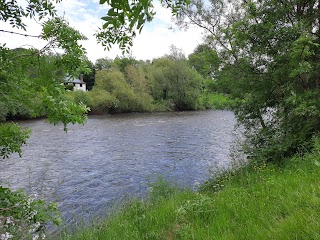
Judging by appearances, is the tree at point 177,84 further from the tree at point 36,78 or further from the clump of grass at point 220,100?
the tree at point 36,78

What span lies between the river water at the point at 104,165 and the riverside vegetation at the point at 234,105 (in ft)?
8.25

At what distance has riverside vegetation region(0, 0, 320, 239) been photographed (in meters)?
2.93

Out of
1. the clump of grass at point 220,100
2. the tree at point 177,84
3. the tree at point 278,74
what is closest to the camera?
the tree at point 278,74

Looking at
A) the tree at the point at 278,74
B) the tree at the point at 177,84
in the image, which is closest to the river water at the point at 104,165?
the tree at the point at 278,74

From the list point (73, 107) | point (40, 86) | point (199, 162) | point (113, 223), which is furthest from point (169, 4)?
point (199, 162)

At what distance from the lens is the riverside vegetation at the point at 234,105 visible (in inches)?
115

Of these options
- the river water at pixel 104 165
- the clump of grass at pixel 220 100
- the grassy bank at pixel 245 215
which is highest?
the clump of grass at pixel 220 100

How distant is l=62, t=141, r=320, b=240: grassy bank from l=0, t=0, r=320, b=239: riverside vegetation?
0.02 metres

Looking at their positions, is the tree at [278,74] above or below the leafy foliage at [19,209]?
above

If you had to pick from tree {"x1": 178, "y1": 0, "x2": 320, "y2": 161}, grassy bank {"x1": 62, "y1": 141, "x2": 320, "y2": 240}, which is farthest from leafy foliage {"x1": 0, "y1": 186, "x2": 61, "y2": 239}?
tree {"x1": 178, "y1": 0, "x2": 320, "y2": 161}

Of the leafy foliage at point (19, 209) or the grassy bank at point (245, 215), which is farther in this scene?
the grassy bank at point (245, 215)

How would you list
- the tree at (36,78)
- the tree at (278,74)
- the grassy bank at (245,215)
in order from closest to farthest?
the tree at (36,78) < the grassy bank at (245,215) < the tree at (278,74)

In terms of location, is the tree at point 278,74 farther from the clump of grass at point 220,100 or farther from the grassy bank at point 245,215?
the grassy bank at point 245,215

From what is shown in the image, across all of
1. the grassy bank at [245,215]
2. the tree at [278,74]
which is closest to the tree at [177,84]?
the tree at [278,74]
